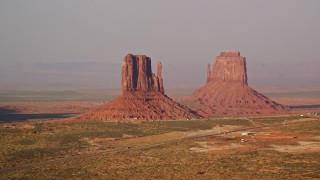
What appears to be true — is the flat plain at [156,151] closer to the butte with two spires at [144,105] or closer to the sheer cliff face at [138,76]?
the butte with two spires at [144,105]

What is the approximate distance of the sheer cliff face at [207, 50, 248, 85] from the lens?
7431 inches

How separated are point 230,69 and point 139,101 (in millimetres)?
64521

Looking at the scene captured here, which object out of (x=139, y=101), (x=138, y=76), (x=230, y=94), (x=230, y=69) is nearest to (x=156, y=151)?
(x=139, y=101)

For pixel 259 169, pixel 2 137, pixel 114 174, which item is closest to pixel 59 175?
pixel 114 174

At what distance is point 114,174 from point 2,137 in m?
41.4

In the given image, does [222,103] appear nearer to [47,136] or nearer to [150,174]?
[47,136]

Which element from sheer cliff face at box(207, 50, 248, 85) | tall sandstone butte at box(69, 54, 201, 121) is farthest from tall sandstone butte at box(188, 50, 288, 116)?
tall sandstone butte at box(69, 54, 201, 121)

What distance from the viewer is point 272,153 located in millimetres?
75125

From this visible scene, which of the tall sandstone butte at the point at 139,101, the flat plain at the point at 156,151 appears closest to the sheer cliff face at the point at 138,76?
the tall sandstone butte at the point at 139,101

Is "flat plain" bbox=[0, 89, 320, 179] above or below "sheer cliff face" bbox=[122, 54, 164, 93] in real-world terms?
below

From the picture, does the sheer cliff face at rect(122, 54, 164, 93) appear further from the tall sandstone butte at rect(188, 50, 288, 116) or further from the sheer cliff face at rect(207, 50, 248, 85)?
the sheer cliff face at rect(207, 50, 248, 85)

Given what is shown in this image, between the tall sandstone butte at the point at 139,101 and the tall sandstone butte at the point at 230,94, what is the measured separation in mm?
26796

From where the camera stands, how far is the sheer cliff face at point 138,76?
136125 mm

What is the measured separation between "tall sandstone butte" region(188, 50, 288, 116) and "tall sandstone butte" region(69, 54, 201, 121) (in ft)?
87.9
